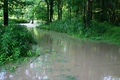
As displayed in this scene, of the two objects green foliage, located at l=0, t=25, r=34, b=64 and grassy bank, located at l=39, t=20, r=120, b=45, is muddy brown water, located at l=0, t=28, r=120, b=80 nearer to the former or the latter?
green foliage, located at l=0, t=25, r=34, b=64

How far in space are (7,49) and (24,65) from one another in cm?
120

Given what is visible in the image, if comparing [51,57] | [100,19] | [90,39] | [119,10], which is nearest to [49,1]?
[100,19]

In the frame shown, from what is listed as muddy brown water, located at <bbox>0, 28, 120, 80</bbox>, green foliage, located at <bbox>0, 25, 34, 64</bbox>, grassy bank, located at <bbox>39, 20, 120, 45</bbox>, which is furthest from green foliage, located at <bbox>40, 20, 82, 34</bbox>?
green foliage, located at <bbox>0, 25, 34, 64</bbox>

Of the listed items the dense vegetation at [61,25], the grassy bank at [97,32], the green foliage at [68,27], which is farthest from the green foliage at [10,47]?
the green foliage at [68,27]

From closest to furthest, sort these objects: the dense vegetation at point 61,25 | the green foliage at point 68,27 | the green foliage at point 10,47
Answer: the green foliage at point 10,47 → the dense vegetation at point 61,25 → the green foliage at point 68,27

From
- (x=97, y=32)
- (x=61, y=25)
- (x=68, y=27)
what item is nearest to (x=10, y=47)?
(x=97, y=32)

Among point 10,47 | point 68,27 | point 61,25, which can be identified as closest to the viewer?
point 10,47

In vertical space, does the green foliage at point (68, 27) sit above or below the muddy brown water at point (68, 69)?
above

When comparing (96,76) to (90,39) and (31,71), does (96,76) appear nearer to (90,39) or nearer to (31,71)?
(31,71)

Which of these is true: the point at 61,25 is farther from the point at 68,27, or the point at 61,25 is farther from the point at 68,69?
the point at 68,69

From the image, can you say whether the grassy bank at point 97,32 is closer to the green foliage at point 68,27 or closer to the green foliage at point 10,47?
the green foliage at point 68,27

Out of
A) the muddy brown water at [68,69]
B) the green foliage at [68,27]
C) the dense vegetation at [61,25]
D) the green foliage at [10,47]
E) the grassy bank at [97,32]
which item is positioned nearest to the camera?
the muddy brown water at [68,69]

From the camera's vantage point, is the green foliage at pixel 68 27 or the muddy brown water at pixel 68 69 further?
the green foliage at pixel 68 27

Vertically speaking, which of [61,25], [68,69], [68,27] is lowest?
[68,69]
